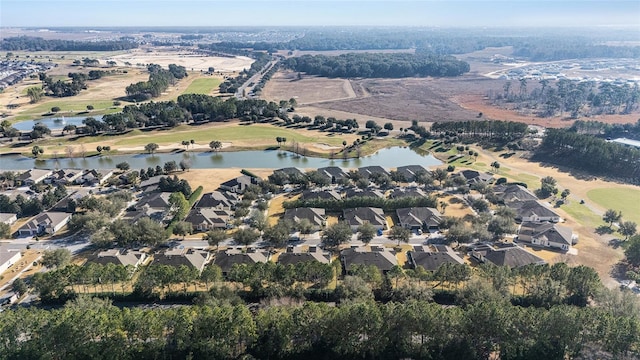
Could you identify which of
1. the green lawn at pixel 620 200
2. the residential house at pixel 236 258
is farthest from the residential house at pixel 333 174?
the green lawn at pixel 620 200

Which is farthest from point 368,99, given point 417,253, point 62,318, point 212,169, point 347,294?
point 62,318

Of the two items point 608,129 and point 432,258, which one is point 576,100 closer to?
point 608,129

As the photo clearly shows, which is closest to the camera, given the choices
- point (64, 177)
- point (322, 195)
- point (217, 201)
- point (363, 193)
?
point (217, 201)

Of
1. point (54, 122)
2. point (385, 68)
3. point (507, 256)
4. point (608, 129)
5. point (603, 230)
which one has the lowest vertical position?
point (603, 230)

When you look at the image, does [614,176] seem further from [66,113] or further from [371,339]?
[66,113]

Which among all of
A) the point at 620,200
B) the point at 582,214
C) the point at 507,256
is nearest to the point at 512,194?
the point at 582,214

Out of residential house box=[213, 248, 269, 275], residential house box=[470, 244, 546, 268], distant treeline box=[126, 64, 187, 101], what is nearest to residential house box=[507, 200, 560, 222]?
residential house box=[470, 244, 546, 268]

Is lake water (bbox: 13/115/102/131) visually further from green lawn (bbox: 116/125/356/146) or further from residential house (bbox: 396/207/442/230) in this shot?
residential house (bbox: 396/207/442/230)
